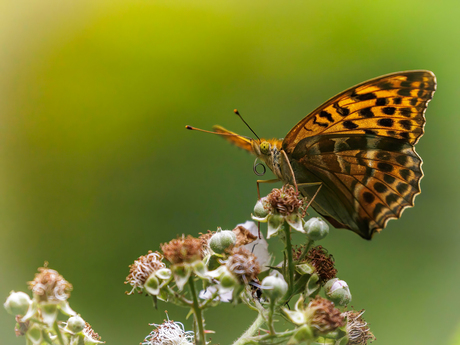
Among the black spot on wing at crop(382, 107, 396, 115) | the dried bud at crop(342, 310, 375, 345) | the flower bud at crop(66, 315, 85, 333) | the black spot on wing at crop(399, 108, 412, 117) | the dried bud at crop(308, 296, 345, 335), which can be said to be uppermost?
the black spot on wing at crop(382, 107, 396, 115)

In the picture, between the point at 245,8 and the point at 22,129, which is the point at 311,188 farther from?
the point at 22,129

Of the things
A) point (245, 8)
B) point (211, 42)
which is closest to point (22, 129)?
point (211, 42)

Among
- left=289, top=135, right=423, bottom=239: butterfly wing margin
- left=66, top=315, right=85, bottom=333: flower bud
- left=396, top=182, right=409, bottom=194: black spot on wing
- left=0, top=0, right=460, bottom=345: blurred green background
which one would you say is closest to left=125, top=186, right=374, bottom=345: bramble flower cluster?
left=66, top=315, right=85, bottom=333: flower bud

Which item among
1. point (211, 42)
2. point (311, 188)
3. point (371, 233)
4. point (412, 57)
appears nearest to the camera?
point (371, 233)

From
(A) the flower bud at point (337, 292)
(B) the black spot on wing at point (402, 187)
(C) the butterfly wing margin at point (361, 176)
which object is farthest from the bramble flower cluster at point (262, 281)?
(B) the black spot on wing at point (402, 187)

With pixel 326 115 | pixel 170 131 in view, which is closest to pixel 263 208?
pixel 326 115

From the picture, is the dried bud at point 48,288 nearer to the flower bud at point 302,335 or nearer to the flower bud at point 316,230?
the flower bud at point 302,335

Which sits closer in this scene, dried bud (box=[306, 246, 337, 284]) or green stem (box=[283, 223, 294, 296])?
green stem (box=[283, 223, 294, 296])

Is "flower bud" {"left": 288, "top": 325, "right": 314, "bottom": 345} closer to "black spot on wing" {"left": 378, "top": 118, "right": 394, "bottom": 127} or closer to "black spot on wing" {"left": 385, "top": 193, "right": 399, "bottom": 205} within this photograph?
"black spot on wing" {"left": 385, "top": 193, "right": 399, "bottom": 205}
